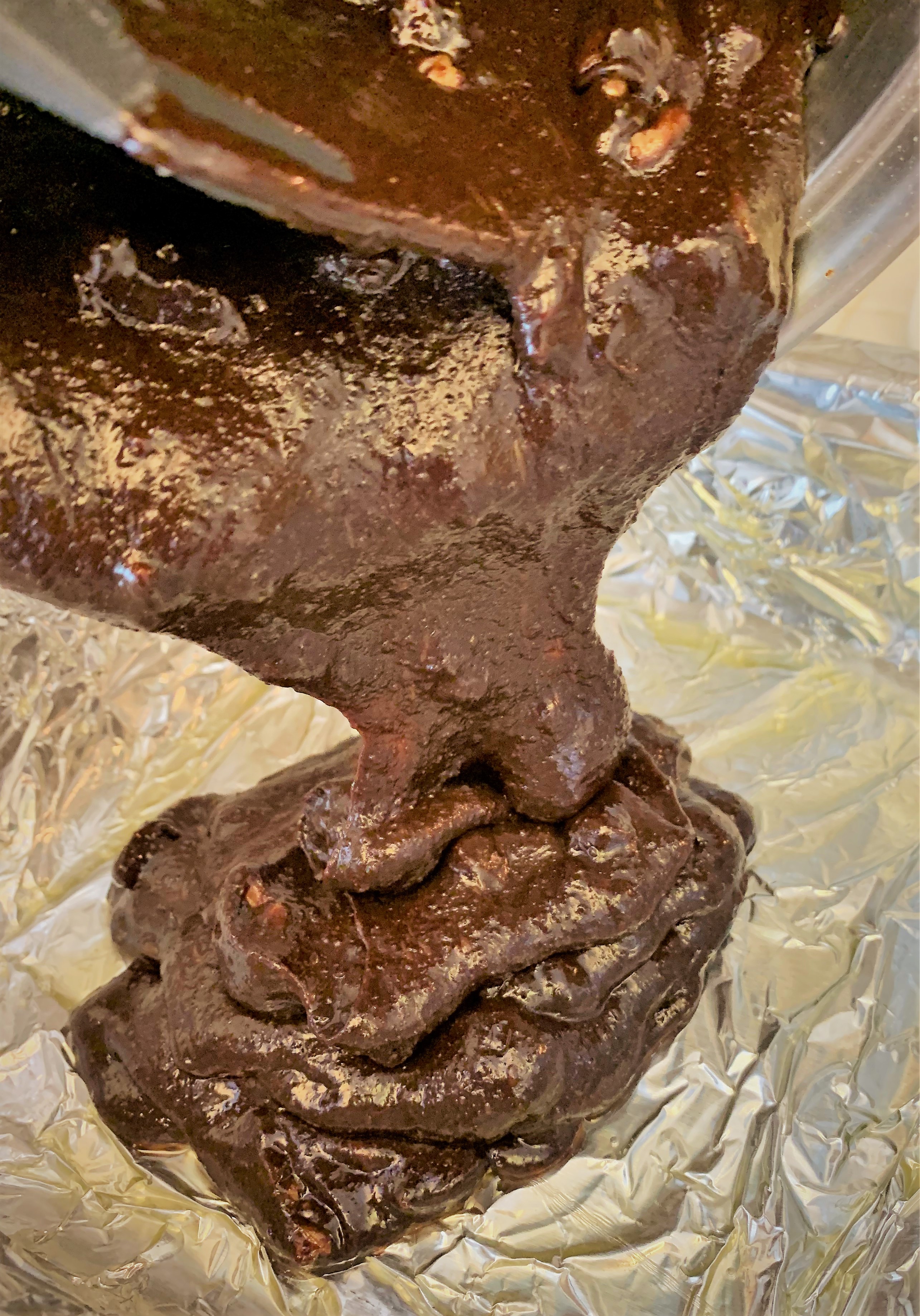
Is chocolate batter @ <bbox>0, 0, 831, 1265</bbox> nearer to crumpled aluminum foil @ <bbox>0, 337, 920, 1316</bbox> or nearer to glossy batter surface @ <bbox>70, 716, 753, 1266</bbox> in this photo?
glossy batter surface @ <bbox>70, 716, 753, 1266</bbox>

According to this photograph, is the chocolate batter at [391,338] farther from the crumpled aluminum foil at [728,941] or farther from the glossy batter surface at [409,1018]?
the crumpled aluminum foil at [728,941]

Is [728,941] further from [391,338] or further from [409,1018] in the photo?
[391,338]

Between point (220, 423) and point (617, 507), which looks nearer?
point (220, 423)

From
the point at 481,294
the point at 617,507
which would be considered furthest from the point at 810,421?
the point at 481,294

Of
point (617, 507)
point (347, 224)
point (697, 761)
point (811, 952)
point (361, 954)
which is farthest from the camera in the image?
point (697, 761)

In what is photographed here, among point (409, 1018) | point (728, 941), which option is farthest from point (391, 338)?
point (728, 941)

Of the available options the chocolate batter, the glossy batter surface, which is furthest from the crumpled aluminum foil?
the chocolate batter

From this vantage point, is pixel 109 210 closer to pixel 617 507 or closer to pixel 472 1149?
pixel 617 507

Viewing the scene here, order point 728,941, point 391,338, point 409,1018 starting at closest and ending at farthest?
point 391,338
point 409,1018
point 728,941

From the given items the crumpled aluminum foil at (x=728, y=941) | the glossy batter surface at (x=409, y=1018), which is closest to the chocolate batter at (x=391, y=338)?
the glossy batter surface at (x=409, y=1018)
